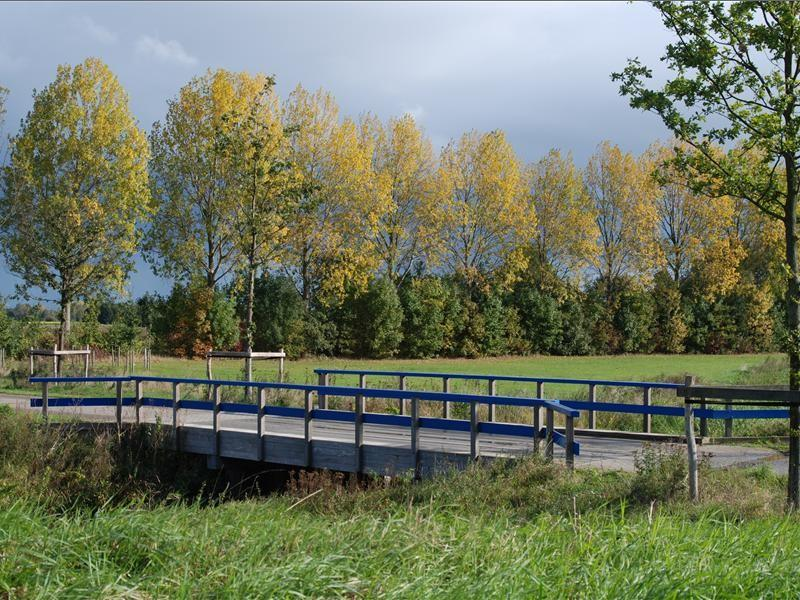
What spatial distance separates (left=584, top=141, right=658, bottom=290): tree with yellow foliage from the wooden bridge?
135ft

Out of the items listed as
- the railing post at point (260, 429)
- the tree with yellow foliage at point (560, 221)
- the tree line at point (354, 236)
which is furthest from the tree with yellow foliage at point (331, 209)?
the railing post at point (260, 429)

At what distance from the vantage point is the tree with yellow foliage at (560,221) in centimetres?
5688

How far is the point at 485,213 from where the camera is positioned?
53781mm

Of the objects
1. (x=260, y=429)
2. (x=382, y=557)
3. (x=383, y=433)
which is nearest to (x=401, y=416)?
(x=383, y=433)

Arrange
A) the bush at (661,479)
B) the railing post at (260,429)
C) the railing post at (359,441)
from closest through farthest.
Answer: the bush at (661,479)
the railing post at (359,441)
the railing post at (260,429)

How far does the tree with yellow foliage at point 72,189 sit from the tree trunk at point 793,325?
107 feet

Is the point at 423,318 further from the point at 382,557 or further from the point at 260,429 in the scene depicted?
the point at 382,557

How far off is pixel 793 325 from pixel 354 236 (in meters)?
36.8

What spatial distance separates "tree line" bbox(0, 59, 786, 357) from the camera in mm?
38562

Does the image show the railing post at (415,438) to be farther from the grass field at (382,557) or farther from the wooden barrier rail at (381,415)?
the grass field at (382,557)

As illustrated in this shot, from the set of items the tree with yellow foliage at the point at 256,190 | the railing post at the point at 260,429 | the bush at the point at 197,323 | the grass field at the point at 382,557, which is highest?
the tree with yellow foliage at the point at 256,190

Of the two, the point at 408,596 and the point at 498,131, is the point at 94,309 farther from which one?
the point at 408,596

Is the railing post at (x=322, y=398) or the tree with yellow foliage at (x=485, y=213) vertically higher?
the tree with yellow foliage at (x=485, y=213)

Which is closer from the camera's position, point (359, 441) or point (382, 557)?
point (382, 557)
